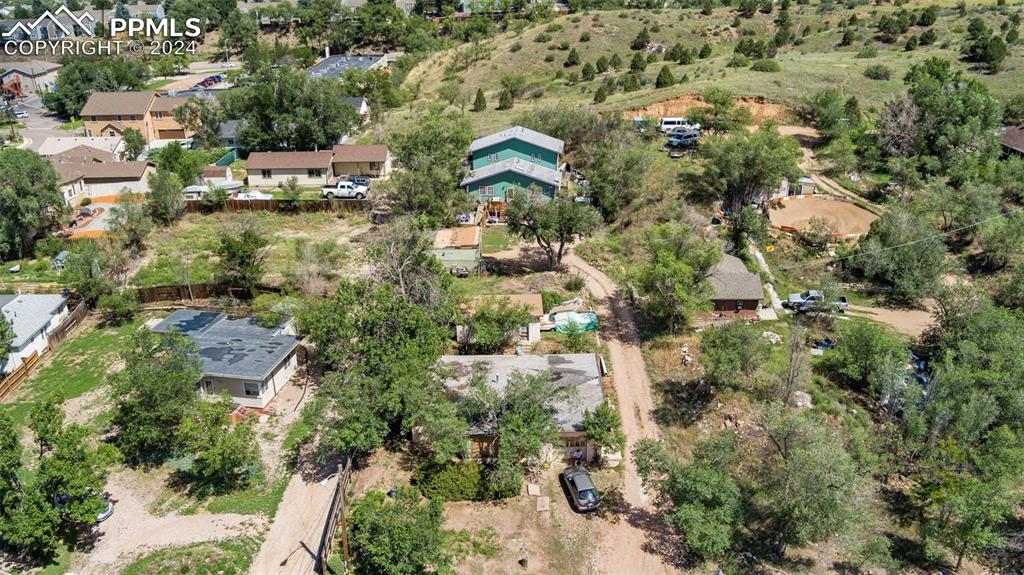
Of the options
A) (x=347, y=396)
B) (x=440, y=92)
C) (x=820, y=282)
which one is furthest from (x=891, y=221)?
(x=440, y=92)

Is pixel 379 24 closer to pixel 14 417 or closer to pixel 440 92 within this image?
pixel 440 92

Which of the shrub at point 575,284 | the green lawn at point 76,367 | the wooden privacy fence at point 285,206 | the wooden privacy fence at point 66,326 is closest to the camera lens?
the green lawn at point 76,367

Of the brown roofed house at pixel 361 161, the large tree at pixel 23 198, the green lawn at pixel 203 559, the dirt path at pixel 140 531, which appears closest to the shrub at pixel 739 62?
the brown roofed house at pixel 361 161

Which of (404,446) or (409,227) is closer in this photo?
(404,446)

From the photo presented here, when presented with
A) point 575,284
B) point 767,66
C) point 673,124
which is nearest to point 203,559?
point 575,284

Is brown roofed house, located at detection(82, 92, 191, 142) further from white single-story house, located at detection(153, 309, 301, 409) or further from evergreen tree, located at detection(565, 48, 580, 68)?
white single-story house, located at detection(153, 309, 301, 409)

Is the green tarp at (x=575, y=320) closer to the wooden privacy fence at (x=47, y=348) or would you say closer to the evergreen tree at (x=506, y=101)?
the wooden privacy fence at (x=47, y=348)
